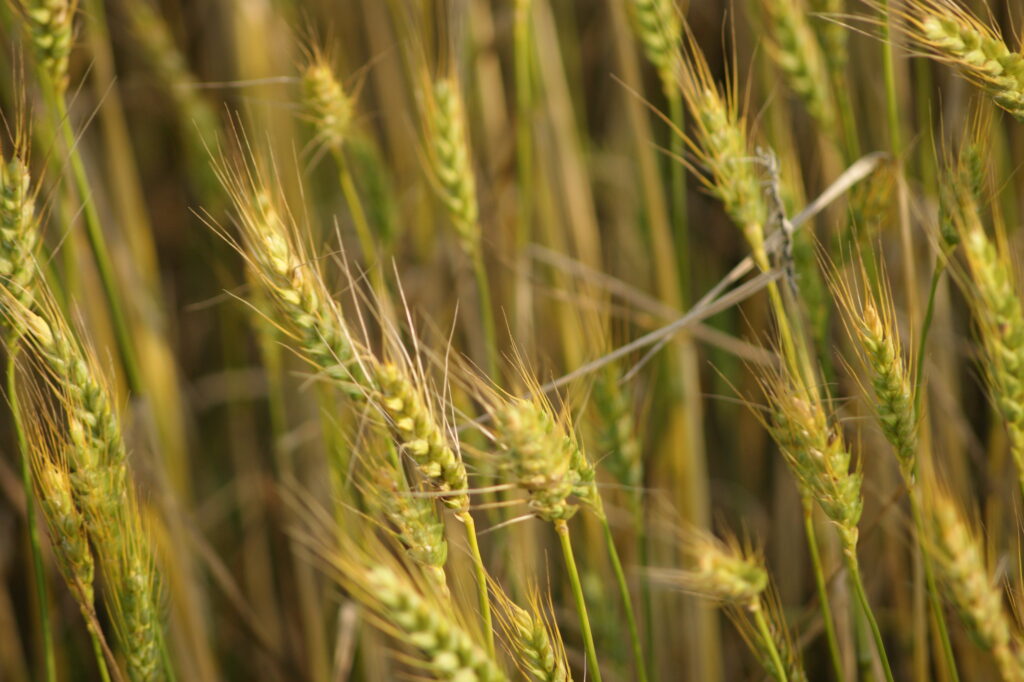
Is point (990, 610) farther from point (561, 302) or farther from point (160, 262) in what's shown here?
point (160, 262)

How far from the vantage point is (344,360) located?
0.68 meters

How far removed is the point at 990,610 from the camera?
0.64 metres

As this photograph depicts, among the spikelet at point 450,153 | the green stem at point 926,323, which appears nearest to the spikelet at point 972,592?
the green stem at point 926,323

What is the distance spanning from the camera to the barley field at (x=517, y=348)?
0.69m

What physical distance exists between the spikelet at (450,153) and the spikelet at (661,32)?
0.74 feet

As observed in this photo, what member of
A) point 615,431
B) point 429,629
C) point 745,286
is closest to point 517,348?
point 615,431

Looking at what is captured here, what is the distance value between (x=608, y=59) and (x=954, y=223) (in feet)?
3.57

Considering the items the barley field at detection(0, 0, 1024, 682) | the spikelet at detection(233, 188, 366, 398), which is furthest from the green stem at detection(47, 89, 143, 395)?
the spikelet at detection(233, 188, 366, 398)

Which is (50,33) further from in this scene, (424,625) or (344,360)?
(424,625)

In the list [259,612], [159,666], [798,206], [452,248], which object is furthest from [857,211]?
[259,612]

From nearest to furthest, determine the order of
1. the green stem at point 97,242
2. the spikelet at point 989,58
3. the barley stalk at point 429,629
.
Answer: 1. the barley stalk at point 429,629
2. the spikelet at point 989,58
3. the green stem at point 97,242

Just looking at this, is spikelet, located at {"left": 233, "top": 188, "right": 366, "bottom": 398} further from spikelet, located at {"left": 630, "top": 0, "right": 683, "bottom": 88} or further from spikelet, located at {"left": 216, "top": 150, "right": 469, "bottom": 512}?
spikelet, located at {"left": 630, "top": 0, "right": 683, "bottom": 88}

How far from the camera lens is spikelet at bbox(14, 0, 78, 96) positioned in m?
0.85

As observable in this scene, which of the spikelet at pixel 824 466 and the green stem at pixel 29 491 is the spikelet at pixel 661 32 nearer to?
the spikelet at pixel 824 466
